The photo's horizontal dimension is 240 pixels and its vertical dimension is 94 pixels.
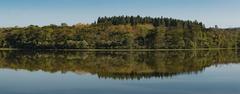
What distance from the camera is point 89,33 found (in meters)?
106

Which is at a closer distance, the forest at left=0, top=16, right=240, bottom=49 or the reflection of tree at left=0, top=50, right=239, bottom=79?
the reflection of tree at left=0, top=50, right=239, bottom=79

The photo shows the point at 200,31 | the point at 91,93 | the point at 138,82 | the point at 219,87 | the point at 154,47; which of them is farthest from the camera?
the point at 200,31

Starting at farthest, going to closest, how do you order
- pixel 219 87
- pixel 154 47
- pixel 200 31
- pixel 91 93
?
pixel 200 31 < pixel 154 47 < pixel 219 87 < pixel 91 93

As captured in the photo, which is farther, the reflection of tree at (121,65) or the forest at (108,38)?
the forest at (108,38)

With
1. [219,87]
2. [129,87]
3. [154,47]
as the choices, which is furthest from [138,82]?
[154,47]

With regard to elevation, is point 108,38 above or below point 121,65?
above

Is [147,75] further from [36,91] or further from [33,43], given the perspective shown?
[33,43]

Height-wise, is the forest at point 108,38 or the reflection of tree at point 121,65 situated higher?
the forest at point 108,38

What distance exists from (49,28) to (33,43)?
8035mm

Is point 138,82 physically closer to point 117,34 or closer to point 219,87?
point 219,87

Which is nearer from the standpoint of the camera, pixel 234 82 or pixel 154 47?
pixel 234 82

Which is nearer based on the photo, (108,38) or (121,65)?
(121,65)

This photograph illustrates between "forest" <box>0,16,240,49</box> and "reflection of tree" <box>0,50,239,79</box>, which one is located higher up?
"forest" <box>0,16,240,49</box>

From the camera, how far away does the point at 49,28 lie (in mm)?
112312
